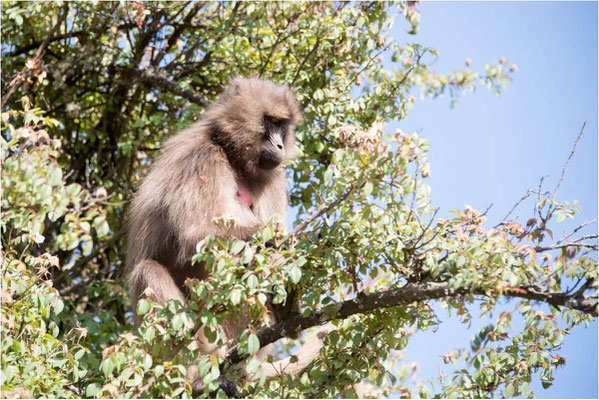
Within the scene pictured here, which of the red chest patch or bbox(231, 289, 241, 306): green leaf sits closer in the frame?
bbox(231, 289, 241, 306): green leaf

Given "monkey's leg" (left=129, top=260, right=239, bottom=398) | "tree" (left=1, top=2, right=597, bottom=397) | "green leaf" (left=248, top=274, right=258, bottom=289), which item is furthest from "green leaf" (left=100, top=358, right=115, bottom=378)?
"monkey's leg" (left=129, top=260, right=239, bottom=398)

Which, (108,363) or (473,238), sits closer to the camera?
(108,363)

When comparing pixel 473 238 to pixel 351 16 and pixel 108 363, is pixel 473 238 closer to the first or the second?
pixel 108 363

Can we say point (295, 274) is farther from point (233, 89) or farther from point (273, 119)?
point (233, 89)

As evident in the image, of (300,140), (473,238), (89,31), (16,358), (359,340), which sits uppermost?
(89,31)

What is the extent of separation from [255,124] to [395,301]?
2193 millimetres

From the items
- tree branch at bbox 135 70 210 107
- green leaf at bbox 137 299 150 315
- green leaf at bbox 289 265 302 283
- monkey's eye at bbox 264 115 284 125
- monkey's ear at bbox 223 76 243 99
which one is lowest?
green leaf at bbox 137 299 150 315

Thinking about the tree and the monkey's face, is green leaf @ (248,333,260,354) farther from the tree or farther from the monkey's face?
the monkey's face

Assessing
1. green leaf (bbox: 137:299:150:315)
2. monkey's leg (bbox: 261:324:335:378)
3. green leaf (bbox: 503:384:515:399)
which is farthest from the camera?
monkey's leg (bbox: 261:324:335:378)

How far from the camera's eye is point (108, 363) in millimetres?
3553

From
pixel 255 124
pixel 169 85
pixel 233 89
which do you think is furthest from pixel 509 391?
pixel 169 85

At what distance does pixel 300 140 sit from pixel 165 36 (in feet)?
7.20

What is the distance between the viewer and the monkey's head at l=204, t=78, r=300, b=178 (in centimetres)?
584

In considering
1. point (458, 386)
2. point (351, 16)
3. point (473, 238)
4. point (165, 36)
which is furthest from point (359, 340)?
point (165, 36)
